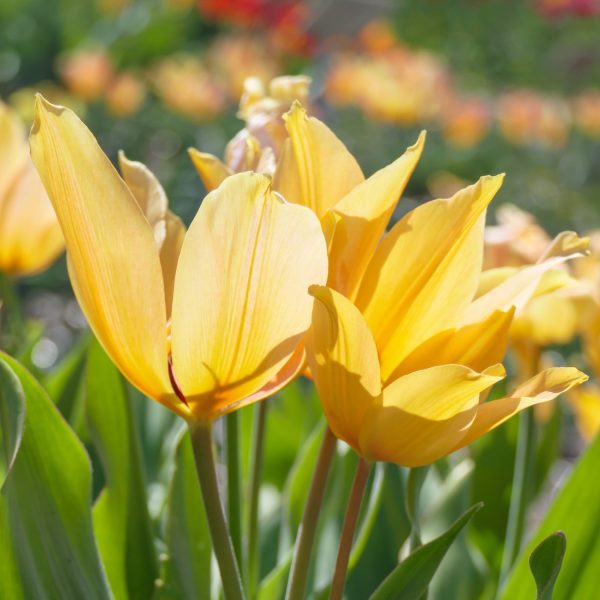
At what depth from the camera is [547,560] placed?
57 centimetres

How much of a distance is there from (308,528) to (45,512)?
0.15m

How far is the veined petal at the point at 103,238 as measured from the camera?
54 cm

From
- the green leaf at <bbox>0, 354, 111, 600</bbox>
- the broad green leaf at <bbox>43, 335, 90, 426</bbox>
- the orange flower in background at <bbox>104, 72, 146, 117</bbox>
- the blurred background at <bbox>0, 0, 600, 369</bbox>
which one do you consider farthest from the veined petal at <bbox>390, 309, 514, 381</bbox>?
the orange flower in background at <bbox>104, 72, 146, 117</bbox>

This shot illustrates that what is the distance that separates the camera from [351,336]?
0.55m

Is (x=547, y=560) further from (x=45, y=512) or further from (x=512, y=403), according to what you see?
(x=45, y=512)

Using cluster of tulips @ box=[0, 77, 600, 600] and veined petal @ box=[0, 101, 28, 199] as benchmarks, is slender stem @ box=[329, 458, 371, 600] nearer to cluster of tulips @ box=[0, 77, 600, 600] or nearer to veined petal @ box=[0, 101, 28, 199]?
cluster of tulips @ box=[0, 77, 600, 600]

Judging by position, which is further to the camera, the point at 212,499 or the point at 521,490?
the point at 521,490

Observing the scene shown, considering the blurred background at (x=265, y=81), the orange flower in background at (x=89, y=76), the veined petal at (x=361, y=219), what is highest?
the veined petal at (x=361, y=219)

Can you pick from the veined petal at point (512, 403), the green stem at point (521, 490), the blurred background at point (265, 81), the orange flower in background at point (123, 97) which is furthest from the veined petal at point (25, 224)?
the orange flower in background at point (123, 97)

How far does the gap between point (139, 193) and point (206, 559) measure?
0.79ft

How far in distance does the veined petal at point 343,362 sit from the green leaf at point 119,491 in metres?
0.25

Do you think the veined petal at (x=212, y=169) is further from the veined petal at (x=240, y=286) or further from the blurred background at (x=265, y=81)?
the blurred background at (x=265, y=81)

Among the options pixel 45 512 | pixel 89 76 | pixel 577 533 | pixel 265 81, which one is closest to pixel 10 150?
pixel 45 512

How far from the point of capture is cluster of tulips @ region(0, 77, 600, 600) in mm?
544
